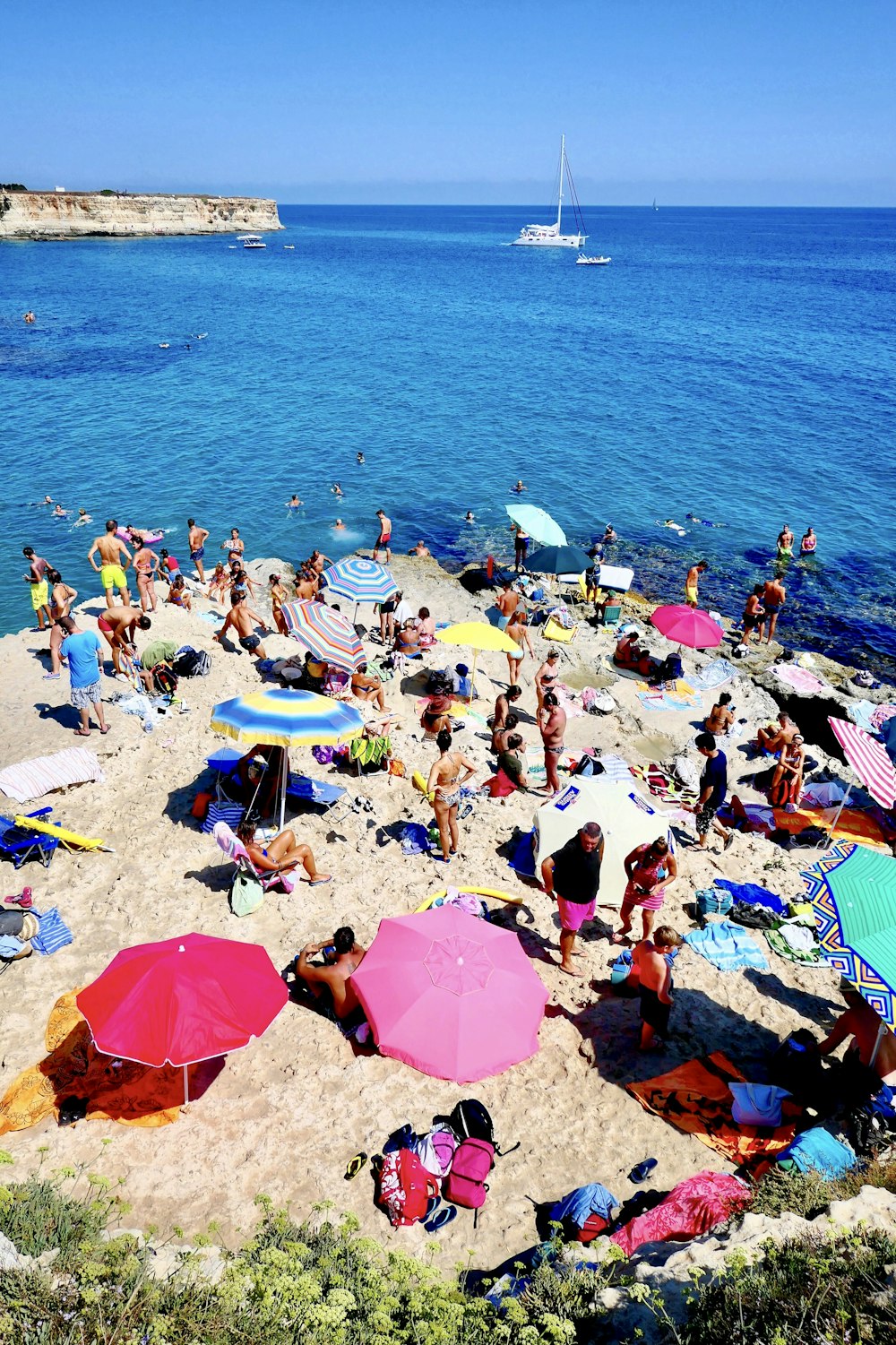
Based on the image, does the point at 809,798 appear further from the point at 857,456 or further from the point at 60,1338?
the point at 857,456

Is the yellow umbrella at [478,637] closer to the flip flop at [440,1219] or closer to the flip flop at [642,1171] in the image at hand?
the flip flop at [642,1171]

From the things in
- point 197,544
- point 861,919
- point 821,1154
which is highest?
point 861,919

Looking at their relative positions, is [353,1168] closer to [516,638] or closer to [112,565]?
[516,638]

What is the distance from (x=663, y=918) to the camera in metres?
9.14

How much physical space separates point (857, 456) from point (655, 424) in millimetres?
9564

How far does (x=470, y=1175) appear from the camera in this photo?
590 centimetres

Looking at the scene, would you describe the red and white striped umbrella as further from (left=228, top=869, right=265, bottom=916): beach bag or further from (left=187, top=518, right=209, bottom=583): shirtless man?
(left=187, top=518, right=209, bottom=583): shirtless man

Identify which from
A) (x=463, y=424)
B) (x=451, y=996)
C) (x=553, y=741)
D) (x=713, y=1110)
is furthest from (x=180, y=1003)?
(x=463, y=424)

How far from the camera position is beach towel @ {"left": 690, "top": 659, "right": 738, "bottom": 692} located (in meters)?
16.9

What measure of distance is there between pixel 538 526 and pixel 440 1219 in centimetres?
1636

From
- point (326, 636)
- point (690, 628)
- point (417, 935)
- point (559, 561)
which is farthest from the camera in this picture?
point (559, 561)

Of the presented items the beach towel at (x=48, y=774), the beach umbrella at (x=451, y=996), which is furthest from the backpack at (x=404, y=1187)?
the beach towel at (x=48, y=774)

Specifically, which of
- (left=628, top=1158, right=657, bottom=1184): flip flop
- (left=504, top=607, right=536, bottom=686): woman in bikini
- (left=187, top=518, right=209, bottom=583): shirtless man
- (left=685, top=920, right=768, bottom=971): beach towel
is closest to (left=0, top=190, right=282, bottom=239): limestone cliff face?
(left=187, top=518, right=209, bottom=583): shirtless man

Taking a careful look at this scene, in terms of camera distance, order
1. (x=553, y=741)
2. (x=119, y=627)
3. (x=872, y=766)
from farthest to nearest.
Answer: (x=119, y=627) → (x=553, y=741) → (x=872, y=766)
